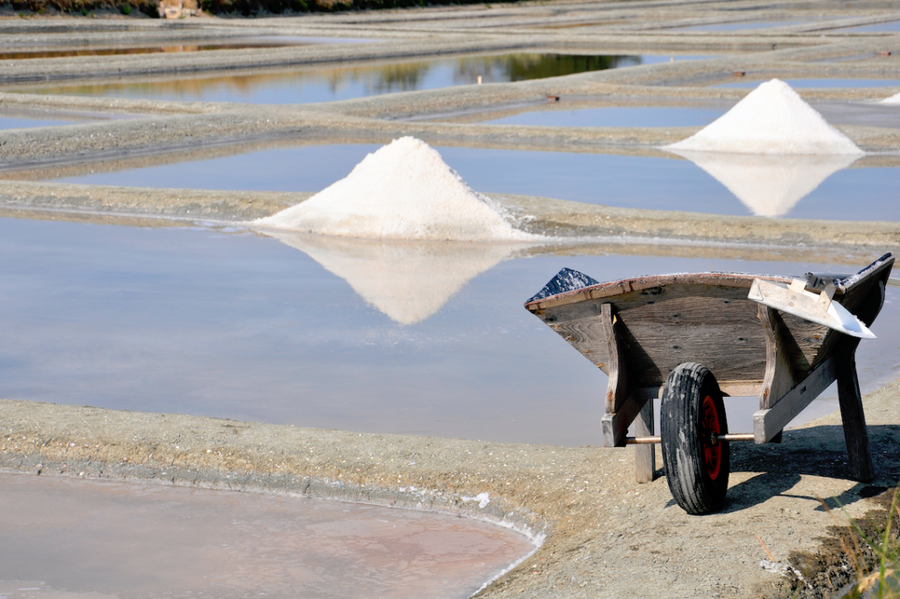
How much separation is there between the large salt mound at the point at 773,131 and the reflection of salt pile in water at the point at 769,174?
14 centimetres

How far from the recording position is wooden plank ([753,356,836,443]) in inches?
108

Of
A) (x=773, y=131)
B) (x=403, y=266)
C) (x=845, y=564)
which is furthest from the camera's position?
(x=773, y=131)

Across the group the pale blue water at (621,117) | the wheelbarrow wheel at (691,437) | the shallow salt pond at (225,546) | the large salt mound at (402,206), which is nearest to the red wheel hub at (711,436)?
the wheelbarrow wheel at (691,437)

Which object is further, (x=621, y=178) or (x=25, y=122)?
(x=25, y=122)

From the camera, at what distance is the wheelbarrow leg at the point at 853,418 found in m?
3.05

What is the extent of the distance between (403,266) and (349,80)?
13876mm

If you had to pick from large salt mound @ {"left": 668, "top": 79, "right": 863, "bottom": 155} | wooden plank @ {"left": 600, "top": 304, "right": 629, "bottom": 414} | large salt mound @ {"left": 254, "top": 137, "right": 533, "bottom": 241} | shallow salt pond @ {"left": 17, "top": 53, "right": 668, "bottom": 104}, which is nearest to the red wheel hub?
wooden plank @ {"left": 600, "top": 304, "right": 629, "bottom": 414}

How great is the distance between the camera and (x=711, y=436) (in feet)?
9.41

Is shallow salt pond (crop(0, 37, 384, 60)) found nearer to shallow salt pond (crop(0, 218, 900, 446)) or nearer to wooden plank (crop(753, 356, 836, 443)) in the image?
shallow salt pond (crop(0, 218, 900, 446))

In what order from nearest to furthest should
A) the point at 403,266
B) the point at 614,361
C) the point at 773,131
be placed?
the point at 614,361 → the point at 403,266 → the point at 773,131

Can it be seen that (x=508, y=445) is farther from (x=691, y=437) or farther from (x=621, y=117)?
(x=621, y=117)

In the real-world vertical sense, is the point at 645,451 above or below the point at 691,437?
below

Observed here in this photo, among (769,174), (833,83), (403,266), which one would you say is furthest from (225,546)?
(833,83)

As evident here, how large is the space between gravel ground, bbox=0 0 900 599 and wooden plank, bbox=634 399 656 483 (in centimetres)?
4
